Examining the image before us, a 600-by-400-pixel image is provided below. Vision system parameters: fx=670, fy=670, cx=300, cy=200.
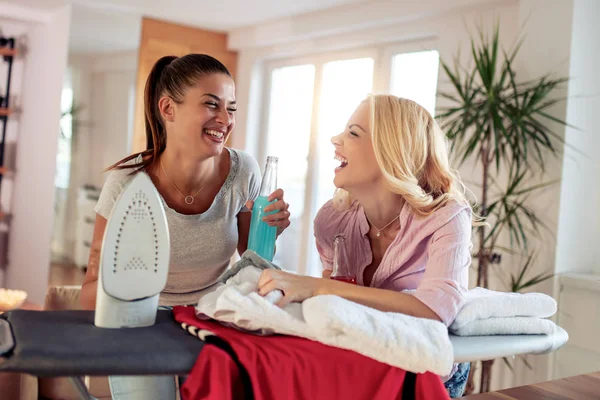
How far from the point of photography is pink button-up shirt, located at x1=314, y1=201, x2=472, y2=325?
3.92 feet

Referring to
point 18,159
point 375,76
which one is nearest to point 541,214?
point 375,76

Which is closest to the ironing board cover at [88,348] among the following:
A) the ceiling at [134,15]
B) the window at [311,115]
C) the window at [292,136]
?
the window at [311,115]

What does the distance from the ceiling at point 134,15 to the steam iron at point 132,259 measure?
4188 mm

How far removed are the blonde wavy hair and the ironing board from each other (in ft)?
1.23

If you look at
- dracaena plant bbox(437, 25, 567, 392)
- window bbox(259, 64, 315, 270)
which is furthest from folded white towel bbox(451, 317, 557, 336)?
window bbox(259, 64, 315, 270)

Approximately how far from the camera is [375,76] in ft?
16.1

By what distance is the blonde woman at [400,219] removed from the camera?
3.90ft

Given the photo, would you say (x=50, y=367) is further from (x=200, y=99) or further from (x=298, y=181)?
(x=298, y=181)

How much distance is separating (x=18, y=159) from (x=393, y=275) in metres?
5.05

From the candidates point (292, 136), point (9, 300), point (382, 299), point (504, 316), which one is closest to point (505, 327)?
point (504, 316)

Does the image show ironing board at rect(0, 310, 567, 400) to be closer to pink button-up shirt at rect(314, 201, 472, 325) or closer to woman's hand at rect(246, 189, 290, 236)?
pink button-up shirt at rect(314, 201, 472, 325)

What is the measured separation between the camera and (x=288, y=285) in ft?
3.73

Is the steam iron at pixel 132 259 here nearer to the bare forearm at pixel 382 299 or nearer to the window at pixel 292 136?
the bare forearm at pixel 382 299

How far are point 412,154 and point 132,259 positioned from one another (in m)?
0.66
